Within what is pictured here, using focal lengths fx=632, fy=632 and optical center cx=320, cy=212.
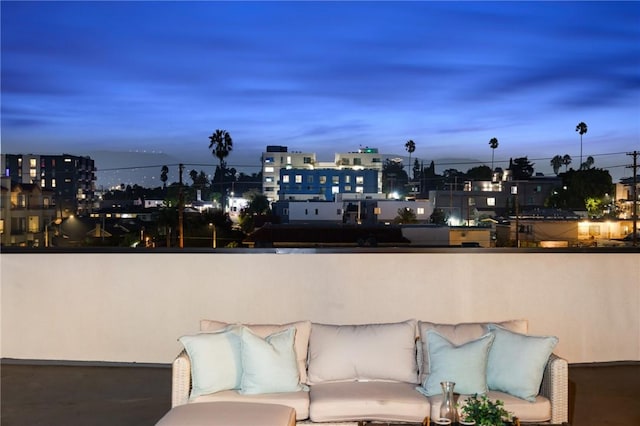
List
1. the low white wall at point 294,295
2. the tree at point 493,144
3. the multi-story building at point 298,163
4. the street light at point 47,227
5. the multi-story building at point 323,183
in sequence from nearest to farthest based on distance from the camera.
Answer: the low white wall at point 294,295, the street light at point 47,227, the multi-story building at point 298,163, the tree at point 493,144, the multi-story building at point 323,183

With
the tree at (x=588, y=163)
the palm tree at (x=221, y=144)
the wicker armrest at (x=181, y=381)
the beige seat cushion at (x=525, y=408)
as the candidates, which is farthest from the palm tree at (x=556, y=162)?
the wicker armrest at (x=181, y=381)

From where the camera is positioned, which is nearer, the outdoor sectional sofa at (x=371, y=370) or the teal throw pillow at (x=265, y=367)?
the outdoor sectional sofa at (x=371, y=370)

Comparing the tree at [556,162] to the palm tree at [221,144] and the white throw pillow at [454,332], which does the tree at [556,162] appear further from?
the white throw pillow at [454,332]

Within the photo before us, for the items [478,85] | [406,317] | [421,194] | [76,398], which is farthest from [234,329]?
[421,194]

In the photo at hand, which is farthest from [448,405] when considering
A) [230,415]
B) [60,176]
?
[60,176]

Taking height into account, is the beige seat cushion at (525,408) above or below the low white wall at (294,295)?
below

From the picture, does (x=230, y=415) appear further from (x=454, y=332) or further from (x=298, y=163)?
(x=298, y=163)
